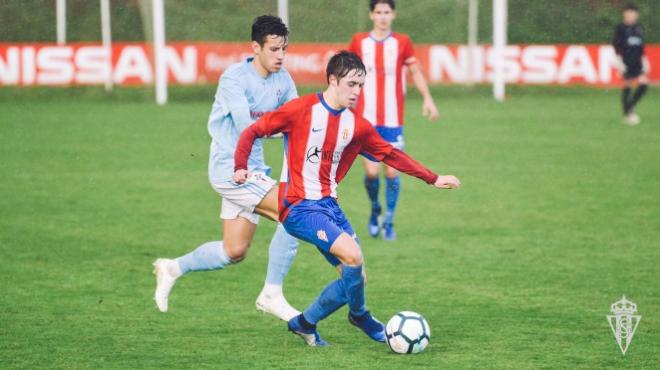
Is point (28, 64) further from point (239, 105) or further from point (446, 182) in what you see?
point (446, 182)

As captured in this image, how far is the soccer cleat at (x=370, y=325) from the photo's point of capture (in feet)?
20.6

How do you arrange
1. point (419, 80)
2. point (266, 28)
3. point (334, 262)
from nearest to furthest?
1. point (334, 262)
2. point (266, 28)
3. point (419, 80)

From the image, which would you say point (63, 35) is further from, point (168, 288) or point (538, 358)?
point (538, 358)

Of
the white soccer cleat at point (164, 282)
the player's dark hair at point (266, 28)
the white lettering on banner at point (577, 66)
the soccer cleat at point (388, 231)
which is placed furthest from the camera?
the white lettering on banner at point (577, 66)

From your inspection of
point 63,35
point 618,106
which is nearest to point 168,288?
point 618,106

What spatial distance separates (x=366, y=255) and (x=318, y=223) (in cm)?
342

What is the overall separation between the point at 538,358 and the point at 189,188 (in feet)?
25.4

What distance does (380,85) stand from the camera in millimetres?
10773

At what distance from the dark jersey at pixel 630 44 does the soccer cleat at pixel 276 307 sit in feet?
50.0

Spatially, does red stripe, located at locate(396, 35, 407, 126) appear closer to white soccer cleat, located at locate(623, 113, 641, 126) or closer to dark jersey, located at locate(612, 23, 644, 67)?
white soccer cleat, located at locate(623, 113, 641, 126)

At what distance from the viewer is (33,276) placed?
8.38m

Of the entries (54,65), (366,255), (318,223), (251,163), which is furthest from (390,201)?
(54,65)

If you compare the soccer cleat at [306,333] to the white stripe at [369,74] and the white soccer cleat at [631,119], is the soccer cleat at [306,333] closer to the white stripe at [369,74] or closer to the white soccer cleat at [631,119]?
the white stripe at [369,74]
